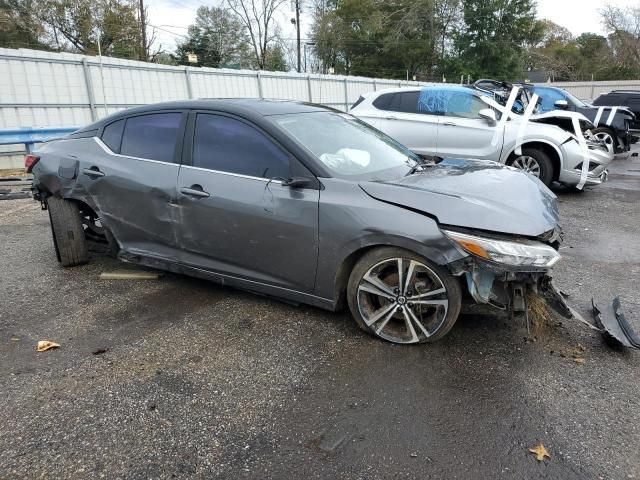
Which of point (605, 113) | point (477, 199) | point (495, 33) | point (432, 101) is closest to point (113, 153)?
→ point (477, 199)

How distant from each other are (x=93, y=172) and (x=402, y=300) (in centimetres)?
293

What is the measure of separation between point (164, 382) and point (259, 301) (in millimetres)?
1200

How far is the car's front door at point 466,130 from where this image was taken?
815 centimetres

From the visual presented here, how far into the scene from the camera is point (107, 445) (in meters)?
2.34

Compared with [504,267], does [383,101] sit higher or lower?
higher

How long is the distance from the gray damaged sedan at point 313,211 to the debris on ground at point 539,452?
2.86 ft

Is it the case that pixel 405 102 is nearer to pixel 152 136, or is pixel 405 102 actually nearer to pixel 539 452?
pixel 152 136

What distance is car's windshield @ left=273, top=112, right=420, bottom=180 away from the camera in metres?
3.47

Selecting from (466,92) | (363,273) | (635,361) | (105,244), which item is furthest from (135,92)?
(635,361)

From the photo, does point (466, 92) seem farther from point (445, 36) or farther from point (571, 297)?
point (445, 36)

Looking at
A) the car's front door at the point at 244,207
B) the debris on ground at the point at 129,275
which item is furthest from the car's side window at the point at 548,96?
the debris on ground at the point at 129,275

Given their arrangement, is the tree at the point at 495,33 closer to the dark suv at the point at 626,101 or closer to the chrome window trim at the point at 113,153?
the dark suv at the point at 626,101

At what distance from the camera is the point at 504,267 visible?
110 inches

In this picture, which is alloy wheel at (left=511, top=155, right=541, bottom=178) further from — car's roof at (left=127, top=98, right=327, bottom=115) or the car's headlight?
the car's headlight
